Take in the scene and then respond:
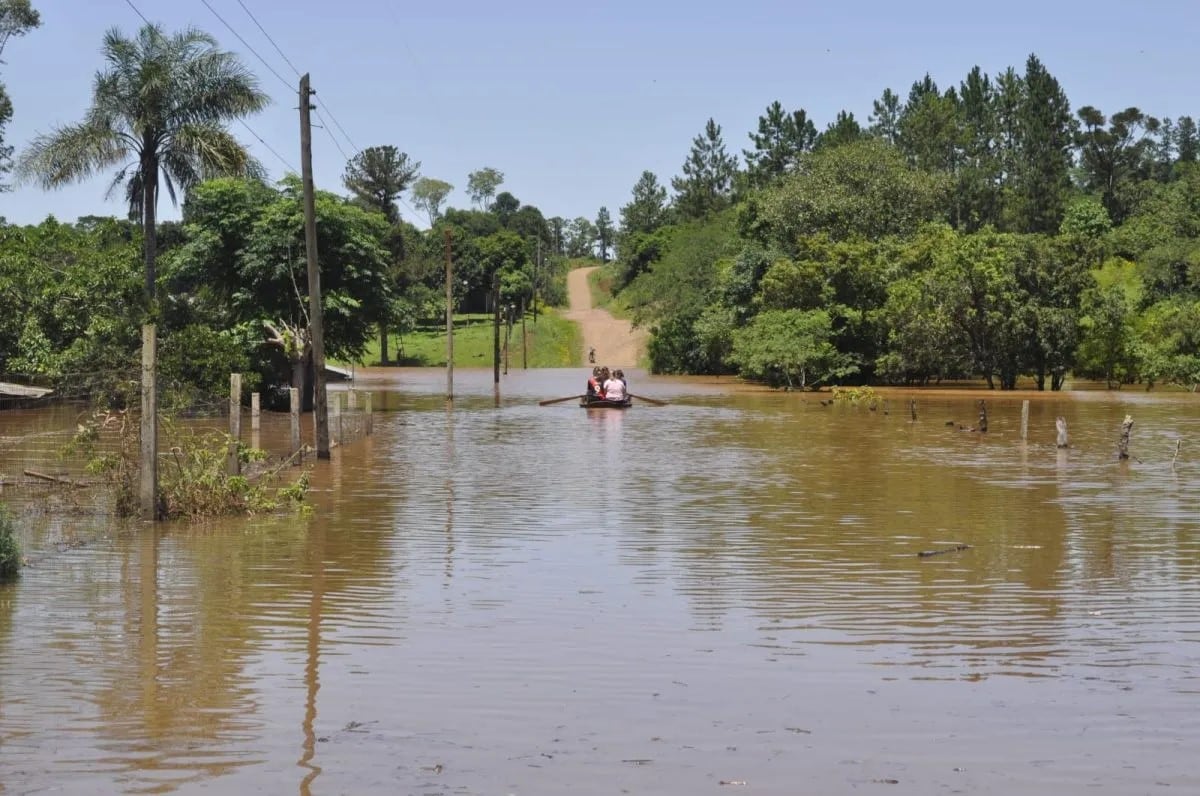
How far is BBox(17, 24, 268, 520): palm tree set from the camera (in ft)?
127

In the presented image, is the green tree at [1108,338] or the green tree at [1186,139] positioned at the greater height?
the green tree at [1186,139]

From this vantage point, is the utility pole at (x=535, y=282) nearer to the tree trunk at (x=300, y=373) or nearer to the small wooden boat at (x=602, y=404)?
the small wooden boat at (x=602, y=404)

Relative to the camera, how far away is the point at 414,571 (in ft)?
46.6

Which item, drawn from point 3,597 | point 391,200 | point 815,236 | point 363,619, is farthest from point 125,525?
point 391,200

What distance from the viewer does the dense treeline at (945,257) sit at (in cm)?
6256

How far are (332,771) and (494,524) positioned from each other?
36.1 feet

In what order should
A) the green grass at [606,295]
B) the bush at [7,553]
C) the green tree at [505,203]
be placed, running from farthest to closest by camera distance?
the green tree at [505,203], the green grass at [606,295], the bush at [7,553]

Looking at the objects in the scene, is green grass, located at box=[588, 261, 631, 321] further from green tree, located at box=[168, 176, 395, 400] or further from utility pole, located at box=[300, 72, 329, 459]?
utility pole, located at box=[300, 72, 329, 459]

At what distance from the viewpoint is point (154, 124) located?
128 feet

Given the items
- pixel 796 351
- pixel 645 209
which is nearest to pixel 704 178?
pixel 645 209

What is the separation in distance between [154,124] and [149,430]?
2518 centimetres

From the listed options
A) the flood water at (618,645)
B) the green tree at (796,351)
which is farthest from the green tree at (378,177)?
the flood water at (618,645)

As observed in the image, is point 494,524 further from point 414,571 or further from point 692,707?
point 692,707

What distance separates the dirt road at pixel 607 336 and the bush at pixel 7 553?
299ft
